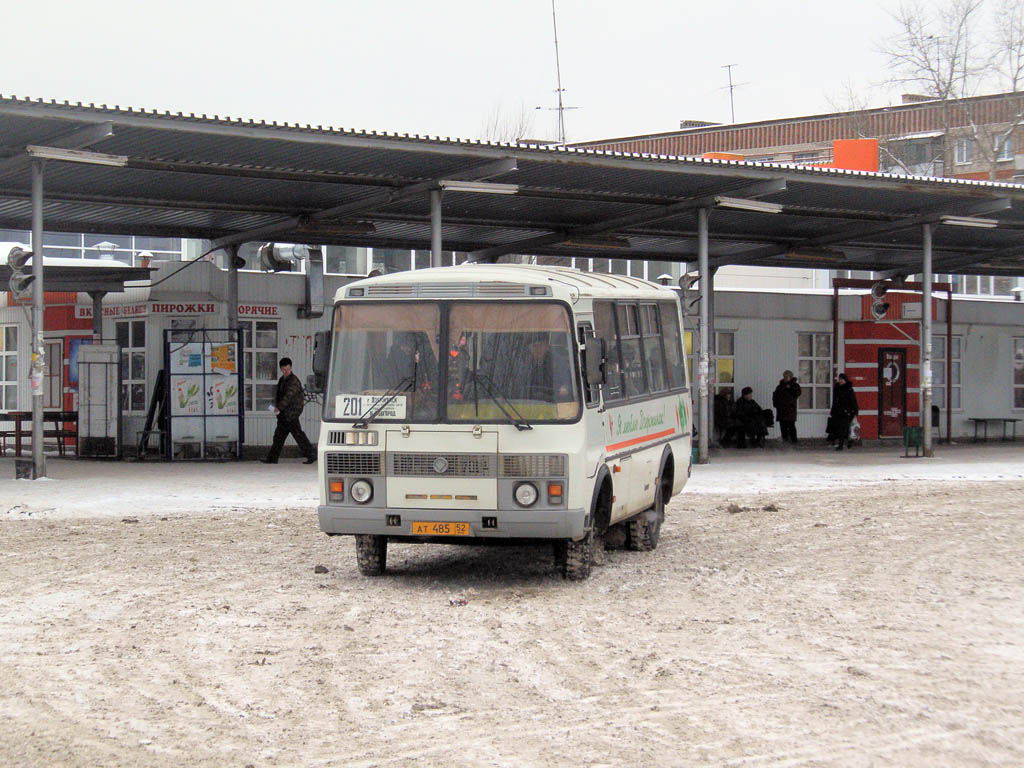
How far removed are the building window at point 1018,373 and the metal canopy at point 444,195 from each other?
586 cm

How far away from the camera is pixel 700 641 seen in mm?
9289

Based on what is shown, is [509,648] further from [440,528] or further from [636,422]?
[636,422]

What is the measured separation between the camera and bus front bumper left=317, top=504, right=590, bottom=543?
11.3 meters

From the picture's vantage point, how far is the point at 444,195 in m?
24.1

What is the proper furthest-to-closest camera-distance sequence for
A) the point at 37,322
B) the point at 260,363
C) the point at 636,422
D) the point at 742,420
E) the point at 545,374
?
the point at 742,420 < the point at 260,363 < the point at 37,322 < the point at 636,422 < the point at 545,374

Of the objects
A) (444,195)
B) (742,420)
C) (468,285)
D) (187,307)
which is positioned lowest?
(742,420)

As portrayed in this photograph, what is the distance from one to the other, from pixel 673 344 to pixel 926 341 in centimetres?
1353

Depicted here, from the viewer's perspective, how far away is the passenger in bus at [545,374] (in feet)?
37.8

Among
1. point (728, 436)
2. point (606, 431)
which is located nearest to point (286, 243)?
point (728, 436)

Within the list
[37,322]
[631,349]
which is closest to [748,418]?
[37,322]

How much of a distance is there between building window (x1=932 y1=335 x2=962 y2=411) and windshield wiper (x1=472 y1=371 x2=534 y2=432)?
26.9 meters

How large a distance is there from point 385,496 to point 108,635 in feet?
8.91

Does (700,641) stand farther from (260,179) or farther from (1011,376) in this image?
(1011,376)

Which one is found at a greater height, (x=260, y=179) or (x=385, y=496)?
(x=260, y=179)
